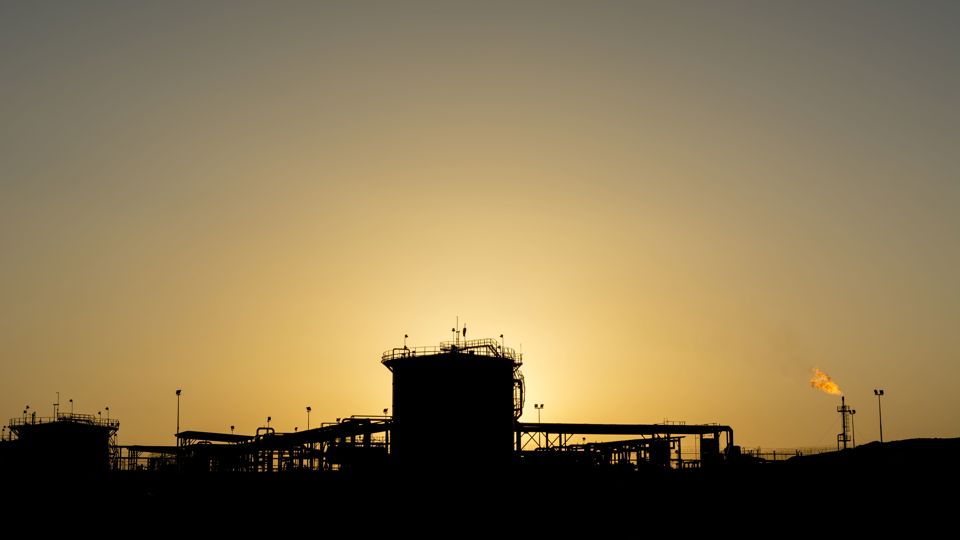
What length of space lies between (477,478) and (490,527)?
4.44 m

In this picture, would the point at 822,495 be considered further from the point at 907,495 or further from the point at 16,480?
the point at 16,480

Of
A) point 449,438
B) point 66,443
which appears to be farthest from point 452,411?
point 66,443

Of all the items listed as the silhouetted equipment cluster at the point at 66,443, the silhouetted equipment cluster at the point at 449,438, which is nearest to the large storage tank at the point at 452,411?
the silhouetted equipment cluster at the point at 449,438

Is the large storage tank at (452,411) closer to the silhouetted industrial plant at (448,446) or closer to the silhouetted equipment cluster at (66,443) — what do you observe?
the silhouetted industrial plant at (448,446)

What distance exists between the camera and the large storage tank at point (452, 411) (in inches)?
3120

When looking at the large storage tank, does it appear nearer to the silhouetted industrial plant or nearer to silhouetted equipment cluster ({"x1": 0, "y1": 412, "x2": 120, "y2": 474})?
the silhouetted industrial plant

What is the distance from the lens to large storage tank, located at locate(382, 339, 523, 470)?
79.2 metres

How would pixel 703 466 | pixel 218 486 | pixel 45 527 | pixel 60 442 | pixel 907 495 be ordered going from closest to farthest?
pixel 907 495 → pixel 45 527 → pixel 218 486 → pixel 703 466 → pixel 60 442

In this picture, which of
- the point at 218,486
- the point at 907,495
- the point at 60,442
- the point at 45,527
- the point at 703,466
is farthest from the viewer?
the point at 60,442

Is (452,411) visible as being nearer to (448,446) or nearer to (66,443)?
(448,446)

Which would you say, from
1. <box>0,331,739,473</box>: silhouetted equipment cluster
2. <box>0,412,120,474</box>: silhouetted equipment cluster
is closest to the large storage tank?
<box>0,331,739,473</box>: silhouetted equipment cluster

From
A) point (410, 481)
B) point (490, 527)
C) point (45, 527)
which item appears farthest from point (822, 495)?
point (45, 527)

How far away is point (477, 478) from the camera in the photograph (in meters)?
76.4

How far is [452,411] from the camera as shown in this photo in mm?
79688
